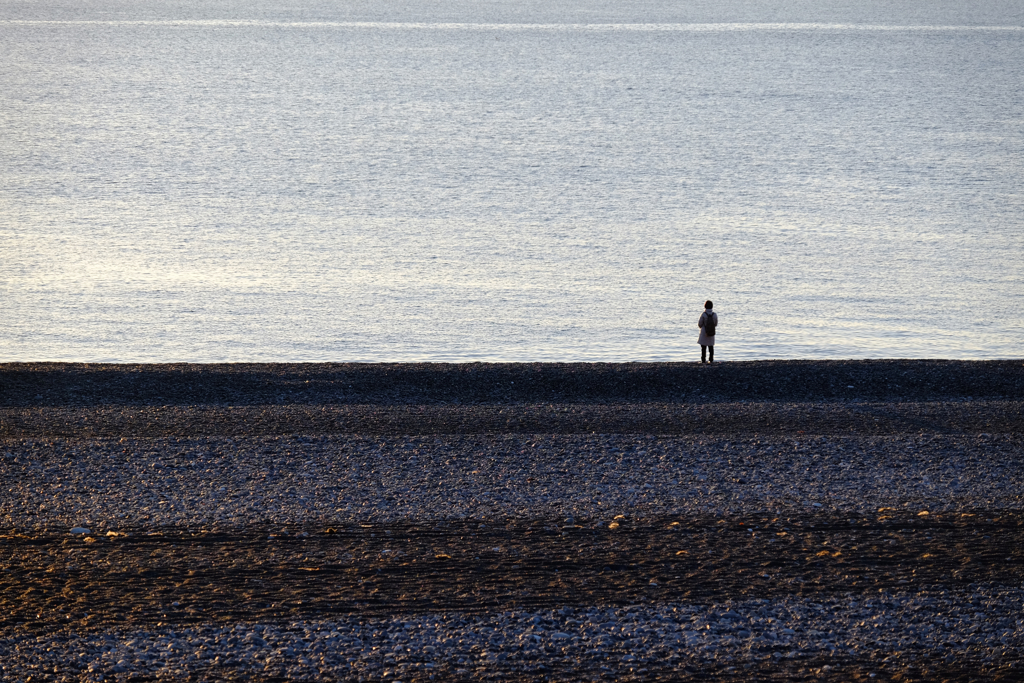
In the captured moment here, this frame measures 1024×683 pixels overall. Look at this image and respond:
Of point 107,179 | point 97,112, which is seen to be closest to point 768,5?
point 97,112

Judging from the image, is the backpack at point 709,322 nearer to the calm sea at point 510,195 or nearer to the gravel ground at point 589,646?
the calm sea at point 510,195

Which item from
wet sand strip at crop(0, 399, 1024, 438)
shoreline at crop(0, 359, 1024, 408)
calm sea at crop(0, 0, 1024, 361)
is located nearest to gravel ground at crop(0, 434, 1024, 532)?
wet sand strip at crop(0, 399, 1024, 438)

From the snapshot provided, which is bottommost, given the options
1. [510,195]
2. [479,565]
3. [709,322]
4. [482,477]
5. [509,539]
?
[479,565]

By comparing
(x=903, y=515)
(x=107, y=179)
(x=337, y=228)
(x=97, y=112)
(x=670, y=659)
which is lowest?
(x=670, y=659)

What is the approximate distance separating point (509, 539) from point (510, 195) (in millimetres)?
36742

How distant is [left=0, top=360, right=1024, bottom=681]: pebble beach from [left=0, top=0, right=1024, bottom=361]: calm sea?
8.67 metres

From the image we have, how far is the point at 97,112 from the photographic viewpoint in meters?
73.5

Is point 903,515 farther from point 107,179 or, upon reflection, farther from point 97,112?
point 97,112

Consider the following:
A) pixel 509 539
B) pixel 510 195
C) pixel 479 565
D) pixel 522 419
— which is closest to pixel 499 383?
pixel 522 419

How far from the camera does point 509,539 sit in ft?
30.6

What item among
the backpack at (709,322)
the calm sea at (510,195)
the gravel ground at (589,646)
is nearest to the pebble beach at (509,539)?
the gravel ground at (589,646)

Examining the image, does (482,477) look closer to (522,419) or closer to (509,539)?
(509,539)

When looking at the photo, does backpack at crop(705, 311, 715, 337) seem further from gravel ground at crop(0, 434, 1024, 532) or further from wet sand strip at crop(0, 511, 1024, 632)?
wet sand strip at crop(0, 511, 1024, 632)

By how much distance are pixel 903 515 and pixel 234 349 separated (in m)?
15.3
